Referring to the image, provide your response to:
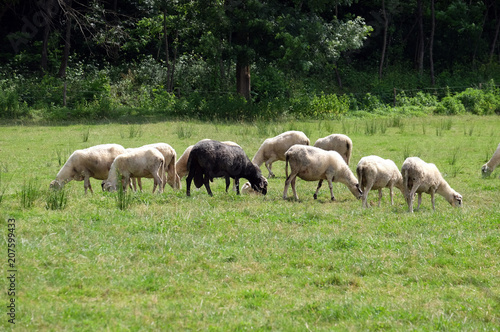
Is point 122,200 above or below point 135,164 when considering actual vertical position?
below

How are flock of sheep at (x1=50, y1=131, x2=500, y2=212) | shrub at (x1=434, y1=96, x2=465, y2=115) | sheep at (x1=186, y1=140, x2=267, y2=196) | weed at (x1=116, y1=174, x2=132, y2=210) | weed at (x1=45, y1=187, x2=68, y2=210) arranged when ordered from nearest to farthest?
weed at (x1=45, y1=187, x2=68, y2=210), weed at (x1=116, y1=174, x2=132, y2=210), flock of sheep at (x1=50, y1=131, x2=500, y2=212), sheep at (x1=186, y1=140, x2=267, y2=196), shrub at (x1=434, y1=96, x2=465, y2=115)

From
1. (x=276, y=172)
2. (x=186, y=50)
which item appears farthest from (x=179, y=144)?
(x=186, y=50)

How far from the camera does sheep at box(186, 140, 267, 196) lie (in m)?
10.8

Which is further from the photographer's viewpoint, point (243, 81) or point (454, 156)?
point (243, 81)

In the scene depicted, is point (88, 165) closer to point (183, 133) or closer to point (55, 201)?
point (55, 201)

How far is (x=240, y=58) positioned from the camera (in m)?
25.8

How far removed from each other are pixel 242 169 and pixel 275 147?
3.07 m

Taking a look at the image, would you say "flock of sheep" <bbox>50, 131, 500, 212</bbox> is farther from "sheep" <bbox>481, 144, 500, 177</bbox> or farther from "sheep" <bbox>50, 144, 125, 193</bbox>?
"sheep" <bbox>481, 144, 500, 177</bbox>

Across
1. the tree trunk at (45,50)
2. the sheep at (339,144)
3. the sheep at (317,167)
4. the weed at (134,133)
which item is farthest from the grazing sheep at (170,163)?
the tree trunk at (45,50)

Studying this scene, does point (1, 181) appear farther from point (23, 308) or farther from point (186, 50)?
point (186, 50)

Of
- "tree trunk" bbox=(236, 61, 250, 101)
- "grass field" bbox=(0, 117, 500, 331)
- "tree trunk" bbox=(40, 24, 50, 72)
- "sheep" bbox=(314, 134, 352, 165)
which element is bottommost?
"grass field" bbox=(0, 117, 500, 331)

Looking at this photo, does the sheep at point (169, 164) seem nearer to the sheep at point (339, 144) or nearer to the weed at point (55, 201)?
the weed at point (55, 201)

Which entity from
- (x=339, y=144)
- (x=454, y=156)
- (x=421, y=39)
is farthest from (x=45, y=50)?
(x=454, y=156)

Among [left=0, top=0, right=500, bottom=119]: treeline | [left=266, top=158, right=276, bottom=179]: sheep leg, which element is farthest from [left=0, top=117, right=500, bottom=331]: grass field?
[left=0, top=0, right=500, bottom=119]: treeline
